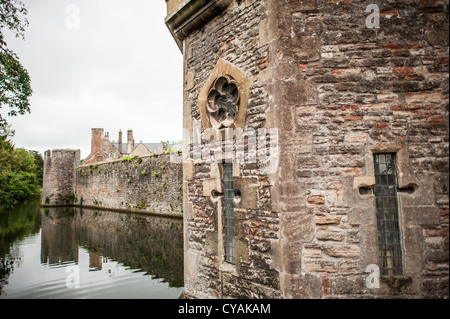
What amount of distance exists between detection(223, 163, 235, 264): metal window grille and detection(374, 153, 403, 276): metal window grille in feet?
7.12

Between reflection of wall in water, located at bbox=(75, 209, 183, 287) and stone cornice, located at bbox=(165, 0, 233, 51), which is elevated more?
stone cornice, located at bbox=(165, 0, 233, 51)

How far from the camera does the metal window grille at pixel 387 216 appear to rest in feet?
12.3

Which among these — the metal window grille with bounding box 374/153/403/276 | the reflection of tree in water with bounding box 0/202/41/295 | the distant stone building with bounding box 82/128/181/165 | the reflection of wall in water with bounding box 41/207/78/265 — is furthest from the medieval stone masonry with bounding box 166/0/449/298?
the distant stone building with bounding box 82/128/181/165

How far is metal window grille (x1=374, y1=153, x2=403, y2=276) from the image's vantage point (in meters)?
3.74

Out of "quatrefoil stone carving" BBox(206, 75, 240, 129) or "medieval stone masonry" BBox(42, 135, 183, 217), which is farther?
"medieval stone masonry" BBox(42, 135, 183, 217)

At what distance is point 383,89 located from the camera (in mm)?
3783

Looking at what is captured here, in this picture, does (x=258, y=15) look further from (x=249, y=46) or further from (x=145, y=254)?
(x=145, y=254)

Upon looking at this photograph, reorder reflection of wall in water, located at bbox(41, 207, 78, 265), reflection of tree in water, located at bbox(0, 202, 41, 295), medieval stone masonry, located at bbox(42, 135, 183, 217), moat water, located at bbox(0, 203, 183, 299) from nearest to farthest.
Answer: moat water, located at bbox(0, 203, 183, 299) → reflection of tree in water, located at bbox(0, 202, 41, 295) → reflection of wall in water, located at bbox(41, 207, 78, 265) → medieval stone masonry, located at bbox(42, 135, 183, 217)

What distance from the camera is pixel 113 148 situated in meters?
47.0

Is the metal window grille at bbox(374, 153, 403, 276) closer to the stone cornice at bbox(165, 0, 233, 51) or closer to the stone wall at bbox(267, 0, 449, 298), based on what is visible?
the stone wall at bbox(267, 0, 449, 298)

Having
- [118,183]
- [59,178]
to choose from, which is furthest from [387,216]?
[59,178]

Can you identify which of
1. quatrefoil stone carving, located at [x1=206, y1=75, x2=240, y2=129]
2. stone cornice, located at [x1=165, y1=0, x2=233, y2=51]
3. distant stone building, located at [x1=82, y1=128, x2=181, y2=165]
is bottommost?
quatrefoil stone carving, located at [x1=206, y1=75, x2=240, y2=129]
